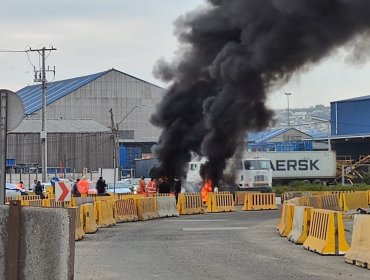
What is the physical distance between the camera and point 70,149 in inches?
3418

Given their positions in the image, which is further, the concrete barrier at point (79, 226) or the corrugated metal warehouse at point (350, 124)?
the corrugated metal warehouse at point (350, 124)

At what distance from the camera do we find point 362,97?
100875 mm

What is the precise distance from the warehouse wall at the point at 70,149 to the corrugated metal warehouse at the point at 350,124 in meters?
28.2

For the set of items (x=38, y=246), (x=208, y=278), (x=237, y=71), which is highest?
(x=237, y=71)

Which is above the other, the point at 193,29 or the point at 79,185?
the point at 193,29

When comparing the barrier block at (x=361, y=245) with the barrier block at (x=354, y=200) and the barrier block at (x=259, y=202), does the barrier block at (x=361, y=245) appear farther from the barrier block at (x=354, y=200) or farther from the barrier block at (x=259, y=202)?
the barrier block at (x=259, y=202)

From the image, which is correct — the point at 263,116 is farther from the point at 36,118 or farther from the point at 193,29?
the point at 36,118

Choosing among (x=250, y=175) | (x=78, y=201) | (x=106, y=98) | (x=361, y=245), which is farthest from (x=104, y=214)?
(x=106, y=98)

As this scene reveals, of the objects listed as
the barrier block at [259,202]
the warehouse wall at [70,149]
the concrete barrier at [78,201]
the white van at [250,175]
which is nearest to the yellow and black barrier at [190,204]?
the barrier block at [259,202]

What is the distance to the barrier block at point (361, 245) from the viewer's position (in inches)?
508

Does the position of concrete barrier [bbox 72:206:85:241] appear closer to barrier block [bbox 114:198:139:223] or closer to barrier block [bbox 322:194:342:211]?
barrier block [bbox 114:198:139:223]

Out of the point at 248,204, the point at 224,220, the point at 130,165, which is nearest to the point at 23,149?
the point at 130,165

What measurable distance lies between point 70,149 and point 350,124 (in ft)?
121

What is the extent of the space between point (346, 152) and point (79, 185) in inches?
2535
